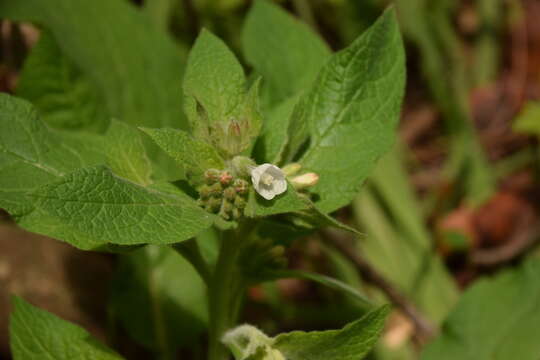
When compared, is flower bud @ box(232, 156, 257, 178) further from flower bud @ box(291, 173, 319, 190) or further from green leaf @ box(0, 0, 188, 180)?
green leaf @ box(0, 0, 188, 180)

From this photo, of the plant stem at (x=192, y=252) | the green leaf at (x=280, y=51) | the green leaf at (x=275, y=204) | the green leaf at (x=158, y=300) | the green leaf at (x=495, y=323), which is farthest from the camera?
the green leaf at (x=158, y=300)

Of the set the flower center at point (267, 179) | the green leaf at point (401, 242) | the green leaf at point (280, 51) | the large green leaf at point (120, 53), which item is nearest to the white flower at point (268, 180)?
the flower center at point (267, 179)

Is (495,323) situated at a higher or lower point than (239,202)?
higher

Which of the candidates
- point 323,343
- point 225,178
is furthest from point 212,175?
point 323,343

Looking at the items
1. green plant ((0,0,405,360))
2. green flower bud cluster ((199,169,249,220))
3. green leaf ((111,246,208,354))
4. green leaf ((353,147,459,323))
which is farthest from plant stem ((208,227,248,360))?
green leaf ((353,147,459,323))

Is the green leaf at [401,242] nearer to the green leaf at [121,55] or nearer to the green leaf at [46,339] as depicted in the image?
the green leaf at [121,55]

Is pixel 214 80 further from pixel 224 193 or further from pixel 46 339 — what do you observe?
pixel 46 339

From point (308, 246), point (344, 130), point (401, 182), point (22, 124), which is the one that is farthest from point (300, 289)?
point (22, 124)
